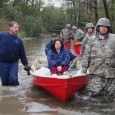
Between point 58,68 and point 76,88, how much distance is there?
0.85 meters

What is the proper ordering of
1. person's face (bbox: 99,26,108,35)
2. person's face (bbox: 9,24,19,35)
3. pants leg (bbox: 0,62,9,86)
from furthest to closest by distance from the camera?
pants leg (bbox: 0,62,9,86) < person's face (bbox: 9,24,19,35) < person's face (bbox: 99,26,108,35)

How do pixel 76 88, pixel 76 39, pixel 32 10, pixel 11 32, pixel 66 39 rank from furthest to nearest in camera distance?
pixel 32 10 → pixel 66 39 → pixel 76 39 → pixel 11 32 → pixel 76 88

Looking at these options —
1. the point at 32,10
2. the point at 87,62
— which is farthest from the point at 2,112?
the point at 32,10

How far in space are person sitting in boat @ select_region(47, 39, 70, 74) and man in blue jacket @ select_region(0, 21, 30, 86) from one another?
0.86 m

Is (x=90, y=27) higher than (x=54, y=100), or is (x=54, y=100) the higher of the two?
(x=90, y=27)

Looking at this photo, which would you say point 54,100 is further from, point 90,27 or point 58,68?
point 90,27

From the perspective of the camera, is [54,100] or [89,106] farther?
[54,100]

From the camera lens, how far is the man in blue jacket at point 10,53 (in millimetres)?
10250

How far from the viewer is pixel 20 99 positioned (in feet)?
33.0

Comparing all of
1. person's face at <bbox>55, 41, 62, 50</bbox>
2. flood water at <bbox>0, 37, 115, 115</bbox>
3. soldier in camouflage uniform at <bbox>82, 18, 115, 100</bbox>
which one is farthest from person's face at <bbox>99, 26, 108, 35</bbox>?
person's face at <bbox>55, 41, 62, 50</bbox>

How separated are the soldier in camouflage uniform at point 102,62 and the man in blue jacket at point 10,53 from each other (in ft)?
7.52

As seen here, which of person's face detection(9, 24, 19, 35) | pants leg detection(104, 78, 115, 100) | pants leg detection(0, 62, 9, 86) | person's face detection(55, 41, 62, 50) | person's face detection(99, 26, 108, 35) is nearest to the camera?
person's face detection(99, 26, 108, 35)

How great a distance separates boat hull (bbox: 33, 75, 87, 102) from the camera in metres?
9.20

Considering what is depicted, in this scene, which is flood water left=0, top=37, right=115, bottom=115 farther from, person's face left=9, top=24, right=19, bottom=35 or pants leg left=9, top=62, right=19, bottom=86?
person's face left=9, top=24, right=19, bottom=35
